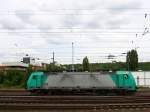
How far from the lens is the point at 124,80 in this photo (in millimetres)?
42969

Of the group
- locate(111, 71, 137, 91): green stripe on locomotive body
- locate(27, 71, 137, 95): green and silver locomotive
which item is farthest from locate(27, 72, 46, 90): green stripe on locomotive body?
locate(111, 71, 137, 91): green stripe on locomotive body

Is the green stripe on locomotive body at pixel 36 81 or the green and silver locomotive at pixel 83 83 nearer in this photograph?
the green and silver locomotive at pixel 83 83

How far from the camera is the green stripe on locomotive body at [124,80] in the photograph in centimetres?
4231

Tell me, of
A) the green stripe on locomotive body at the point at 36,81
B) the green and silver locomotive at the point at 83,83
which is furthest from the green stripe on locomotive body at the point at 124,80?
the green stripe on locomotive body at the point at 36,81

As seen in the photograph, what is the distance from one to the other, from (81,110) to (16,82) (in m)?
46.1

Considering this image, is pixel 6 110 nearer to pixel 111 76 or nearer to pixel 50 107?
pixel 50 107

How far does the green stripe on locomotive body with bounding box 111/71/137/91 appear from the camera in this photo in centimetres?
4231

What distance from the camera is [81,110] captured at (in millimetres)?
20938

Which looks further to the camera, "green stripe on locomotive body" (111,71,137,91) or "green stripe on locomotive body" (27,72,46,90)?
"green stripe on locomotive body" (27,72,46,90)

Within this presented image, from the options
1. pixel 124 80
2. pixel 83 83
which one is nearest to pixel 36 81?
pixel 83 83

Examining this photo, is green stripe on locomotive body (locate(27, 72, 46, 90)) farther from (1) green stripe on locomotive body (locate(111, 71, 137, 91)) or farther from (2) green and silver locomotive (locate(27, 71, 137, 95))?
(1) green stripe on locomotive body (locate(111, 71, 137, 91))

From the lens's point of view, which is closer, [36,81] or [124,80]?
[124,80]

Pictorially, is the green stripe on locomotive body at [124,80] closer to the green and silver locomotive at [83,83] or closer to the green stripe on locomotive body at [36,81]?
the green and silver locomotive at [83,83]

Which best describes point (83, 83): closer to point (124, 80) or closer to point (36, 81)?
point (124, 80)
